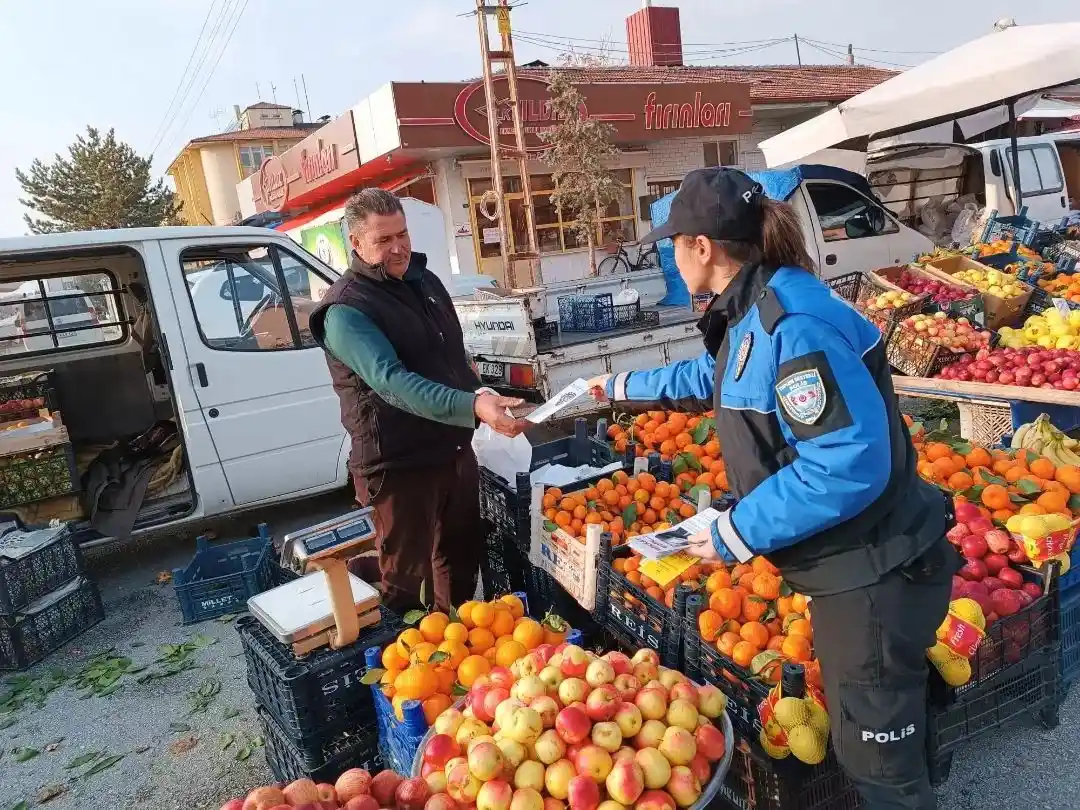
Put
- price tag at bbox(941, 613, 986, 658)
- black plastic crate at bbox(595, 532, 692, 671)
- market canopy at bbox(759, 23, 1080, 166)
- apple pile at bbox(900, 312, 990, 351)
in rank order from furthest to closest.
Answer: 1. market canopy at bbox(759, 23, 1080, 166)
2. apple pile at bbox(900, 312, 990, 351)
3. black plastic crate at bbox(595, 532, 692, 671)
4. price tag at bbox(941, 613, 986, 658)

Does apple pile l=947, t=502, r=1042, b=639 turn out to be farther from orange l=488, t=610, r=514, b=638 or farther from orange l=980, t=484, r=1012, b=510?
orange l=488, t=610, r=514, b=638

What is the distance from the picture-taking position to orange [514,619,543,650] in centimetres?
253

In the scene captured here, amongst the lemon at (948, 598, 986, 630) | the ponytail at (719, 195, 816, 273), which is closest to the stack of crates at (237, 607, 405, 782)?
the ponytail at (719, 195, 816, 273)

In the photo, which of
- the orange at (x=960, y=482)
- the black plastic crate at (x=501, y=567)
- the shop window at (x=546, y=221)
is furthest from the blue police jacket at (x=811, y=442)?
the shop window at (x=546, y=221)

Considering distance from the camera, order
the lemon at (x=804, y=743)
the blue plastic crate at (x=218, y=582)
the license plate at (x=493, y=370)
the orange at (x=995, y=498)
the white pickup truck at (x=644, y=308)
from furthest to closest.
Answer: the license plate at (x=493, y=370), the white pickup truck at (x=644, y=308), the blue plastic crate at (x=218, y=582), the orange at (x=995, y=498), the lemon at (x=804, y=743)

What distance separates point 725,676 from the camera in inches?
92.6

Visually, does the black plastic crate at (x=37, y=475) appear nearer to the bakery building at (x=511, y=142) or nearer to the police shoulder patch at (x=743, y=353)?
the police shoulder patch at (x=743, y=353)

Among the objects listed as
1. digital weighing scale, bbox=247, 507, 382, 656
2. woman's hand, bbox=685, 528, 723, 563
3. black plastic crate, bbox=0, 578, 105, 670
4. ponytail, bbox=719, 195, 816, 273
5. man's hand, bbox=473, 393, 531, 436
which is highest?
ponytail, bbox=719, 195, 816, 273

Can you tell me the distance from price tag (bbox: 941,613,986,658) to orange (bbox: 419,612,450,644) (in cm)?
164

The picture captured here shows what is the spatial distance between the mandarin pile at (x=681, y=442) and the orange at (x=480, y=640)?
177cm

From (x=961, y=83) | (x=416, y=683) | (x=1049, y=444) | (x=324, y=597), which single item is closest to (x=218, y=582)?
(x=324, y=597)

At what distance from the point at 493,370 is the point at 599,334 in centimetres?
102

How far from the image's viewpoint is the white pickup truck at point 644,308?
6246mm

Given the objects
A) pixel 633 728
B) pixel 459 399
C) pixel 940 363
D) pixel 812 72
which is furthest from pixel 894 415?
pixel 812 72
